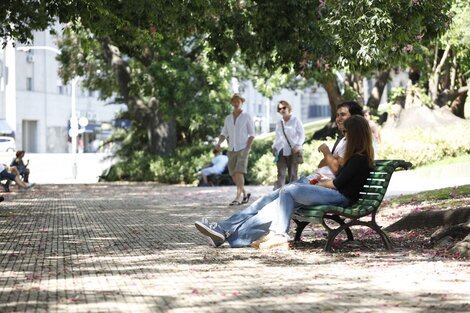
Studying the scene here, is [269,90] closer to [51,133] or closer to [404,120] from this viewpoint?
[404,120]

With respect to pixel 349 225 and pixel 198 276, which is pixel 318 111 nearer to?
pixel 349 225

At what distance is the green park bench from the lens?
9609 mm

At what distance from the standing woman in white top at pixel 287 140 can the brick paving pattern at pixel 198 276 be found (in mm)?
4465

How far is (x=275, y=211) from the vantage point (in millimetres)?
10062

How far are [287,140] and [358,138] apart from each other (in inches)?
289

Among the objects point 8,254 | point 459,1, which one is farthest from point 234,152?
point 459,1

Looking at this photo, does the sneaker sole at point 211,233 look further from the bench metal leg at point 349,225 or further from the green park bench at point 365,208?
the bench metal leg at point 349,225

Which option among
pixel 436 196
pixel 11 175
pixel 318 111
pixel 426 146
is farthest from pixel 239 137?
pixel 318 111

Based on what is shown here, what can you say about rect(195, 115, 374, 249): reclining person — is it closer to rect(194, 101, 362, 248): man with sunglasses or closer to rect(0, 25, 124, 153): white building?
rect(194, 101, 362, 248): man with sunglasses

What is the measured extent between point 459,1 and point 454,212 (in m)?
21.8

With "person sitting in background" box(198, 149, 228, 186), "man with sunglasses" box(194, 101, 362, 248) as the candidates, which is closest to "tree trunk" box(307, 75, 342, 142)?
"person sitting in background" box(198, 149, 228, 186)

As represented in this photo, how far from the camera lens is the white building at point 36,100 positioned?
74.6m

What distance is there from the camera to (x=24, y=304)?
6621 millimetres

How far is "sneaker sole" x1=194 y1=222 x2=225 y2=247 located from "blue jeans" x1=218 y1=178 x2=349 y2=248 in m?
0.10
